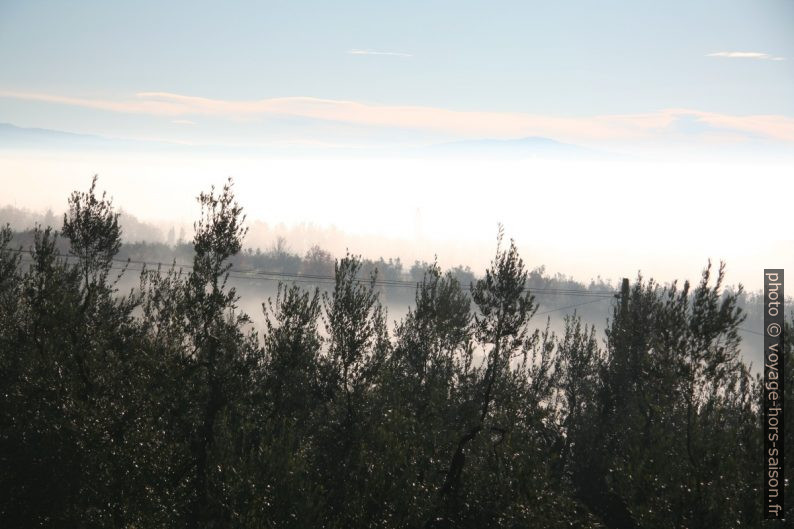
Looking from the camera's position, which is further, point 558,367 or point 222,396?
point 558,367

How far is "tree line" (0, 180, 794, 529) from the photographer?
950 inches

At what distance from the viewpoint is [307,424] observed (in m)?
33.5

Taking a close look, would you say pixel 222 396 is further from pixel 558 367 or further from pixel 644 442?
pixel 558 367

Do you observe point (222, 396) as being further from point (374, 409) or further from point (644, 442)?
point (644, 442)

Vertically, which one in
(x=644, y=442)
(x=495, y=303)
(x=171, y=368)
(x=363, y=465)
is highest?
(x=495, y=303)

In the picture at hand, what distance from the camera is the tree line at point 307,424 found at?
79.2 feet

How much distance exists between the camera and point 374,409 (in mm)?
33844

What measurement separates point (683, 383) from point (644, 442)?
40.5ft

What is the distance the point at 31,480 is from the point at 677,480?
2649 cm

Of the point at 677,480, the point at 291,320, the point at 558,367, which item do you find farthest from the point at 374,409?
the point at 558,367

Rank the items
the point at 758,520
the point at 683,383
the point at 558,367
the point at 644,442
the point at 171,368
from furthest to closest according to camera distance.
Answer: the point at 558,367 → the point at 644,442 → the point at 171,368 → the point at 683,383 → the point at 758,520

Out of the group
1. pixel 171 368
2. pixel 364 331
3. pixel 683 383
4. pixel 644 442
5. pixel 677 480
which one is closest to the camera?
pixel 677 480

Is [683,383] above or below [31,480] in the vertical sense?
above

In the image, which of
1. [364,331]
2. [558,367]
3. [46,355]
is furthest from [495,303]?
[558,367]
